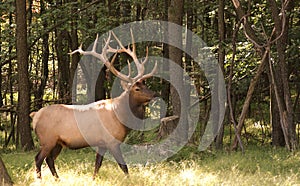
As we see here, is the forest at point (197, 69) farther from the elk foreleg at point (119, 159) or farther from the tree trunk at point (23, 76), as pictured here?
the elk foreleg at point (119, 159)

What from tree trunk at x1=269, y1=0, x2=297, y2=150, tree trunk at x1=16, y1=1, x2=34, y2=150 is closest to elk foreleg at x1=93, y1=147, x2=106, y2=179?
tree trunk at x1=269, y1=0, x2=297, y2=150

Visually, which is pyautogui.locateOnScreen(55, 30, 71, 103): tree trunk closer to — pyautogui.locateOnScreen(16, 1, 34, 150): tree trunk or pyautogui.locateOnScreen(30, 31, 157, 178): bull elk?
pyautogui.locateOnScreen(16, 1, 34, 150): tree trunk

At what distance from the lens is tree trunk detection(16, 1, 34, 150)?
516 inches

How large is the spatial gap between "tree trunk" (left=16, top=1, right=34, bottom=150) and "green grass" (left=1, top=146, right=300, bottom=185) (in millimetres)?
2359

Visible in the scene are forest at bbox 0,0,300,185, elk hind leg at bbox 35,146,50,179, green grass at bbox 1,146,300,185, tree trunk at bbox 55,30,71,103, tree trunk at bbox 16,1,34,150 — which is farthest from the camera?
tree trunk at bbox 55,30,71,103

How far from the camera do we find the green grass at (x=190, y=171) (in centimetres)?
774

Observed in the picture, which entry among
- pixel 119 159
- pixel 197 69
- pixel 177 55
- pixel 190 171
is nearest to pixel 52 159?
pixel 119 159

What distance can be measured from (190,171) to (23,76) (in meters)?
6.22

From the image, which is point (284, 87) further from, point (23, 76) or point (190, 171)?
point (23, 76)

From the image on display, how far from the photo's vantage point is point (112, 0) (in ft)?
52.7

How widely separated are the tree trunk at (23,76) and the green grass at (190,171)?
2359 mm

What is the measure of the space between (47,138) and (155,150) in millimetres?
2805

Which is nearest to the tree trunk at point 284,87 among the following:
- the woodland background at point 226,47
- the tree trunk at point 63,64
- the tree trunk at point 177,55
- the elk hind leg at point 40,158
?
the woodland background at point 226,47

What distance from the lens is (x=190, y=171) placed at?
8555mm
